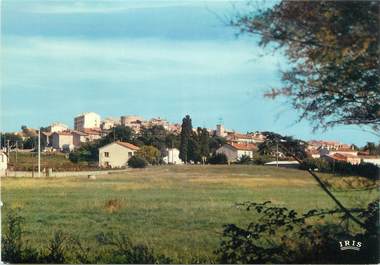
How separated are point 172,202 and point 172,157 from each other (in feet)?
1.21

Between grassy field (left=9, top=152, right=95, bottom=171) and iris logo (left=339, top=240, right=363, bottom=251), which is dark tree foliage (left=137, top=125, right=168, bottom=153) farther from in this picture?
iris logo (left=339, top=240, right=363, bottom=251)

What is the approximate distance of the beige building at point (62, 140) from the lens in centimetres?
659

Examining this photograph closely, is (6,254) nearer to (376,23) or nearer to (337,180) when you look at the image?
(337,180)

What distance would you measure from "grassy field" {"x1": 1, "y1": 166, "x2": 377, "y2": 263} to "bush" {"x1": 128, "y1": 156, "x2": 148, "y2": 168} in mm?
45

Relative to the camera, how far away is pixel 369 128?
21.0 ft

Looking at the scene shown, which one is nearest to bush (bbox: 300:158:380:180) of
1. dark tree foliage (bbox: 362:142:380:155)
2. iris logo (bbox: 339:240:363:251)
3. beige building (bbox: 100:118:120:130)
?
dark tree foliage (bbox: 362:142:380:155)

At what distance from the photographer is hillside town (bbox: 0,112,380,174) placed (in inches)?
252

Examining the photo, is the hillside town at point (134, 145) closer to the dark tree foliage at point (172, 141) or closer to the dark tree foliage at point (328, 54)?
the dark tree foliage at point (172, 141)

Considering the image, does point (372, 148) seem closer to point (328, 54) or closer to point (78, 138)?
point (328, 54)

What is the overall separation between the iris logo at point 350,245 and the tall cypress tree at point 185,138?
55.2 inches

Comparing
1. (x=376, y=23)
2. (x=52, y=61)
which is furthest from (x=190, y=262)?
(x=376, y=23)

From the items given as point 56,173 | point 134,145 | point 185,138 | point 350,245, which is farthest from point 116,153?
point 350,245

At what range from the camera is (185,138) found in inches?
253

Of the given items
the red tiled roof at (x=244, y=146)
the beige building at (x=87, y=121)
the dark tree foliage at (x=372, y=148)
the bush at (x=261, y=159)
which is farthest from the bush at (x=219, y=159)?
the dark tree foliage at (x=372, y=148)
